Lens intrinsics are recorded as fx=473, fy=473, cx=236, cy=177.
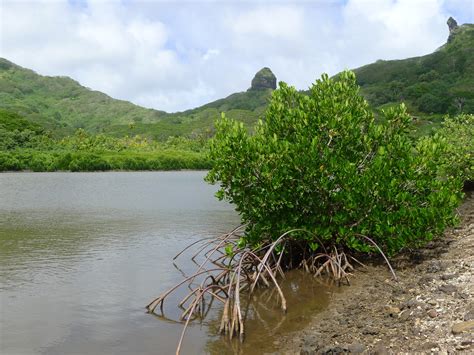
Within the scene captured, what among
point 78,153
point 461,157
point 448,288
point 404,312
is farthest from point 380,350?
point 78,153

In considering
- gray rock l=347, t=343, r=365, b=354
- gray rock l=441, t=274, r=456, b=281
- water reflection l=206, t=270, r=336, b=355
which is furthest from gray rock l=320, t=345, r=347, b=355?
gray rock l=441, t=274, r=456, b=281

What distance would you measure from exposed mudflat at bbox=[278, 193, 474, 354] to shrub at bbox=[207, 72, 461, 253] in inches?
39.4

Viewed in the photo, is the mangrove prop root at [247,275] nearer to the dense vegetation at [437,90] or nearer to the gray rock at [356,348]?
the gray rock at [356,348]

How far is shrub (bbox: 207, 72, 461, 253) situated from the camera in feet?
47.5

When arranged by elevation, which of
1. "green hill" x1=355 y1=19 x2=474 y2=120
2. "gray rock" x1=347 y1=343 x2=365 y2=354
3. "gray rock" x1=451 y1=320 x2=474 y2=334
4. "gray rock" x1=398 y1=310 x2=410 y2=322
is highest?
"green hill" x1=355 y1=19 x2=474 y2=120

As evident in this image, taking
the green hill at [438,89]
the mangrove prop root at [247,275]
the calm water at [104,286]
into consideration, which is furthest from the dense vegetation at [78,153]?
the mangrove prop root at [247,275]

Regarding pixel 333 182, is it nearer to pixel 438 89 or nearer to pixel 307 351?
pixel 307 351

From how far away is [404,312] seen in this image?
10875 millimetres

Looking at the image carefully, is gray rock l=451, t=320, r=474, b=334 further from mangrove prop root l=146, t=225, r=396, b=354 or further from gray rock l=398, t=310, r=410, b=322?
mangrove prop root l=146, t=225, r=396, b=354

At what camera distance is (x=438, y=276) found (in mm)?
12797

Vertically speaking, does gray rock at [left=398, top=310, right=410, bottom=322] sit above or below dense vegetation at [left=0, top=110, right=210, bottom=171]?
below

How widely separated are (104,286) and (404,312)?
32.4ft

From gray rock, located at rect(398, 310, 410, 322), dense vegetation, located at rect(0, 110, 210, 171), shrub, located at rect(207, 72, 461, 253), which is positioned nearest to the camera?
gray rock, located at rect(398, 310, 410, 322)

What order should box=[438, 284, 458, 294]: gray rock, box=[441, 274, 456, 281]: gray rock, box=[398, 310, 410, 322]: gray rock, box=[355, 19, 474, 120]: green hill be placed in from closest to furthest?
box=[398, 310, 410, 322]: gray rock < box=[438, 284, 458, 294]: gray rock < box=[441, 274, 456, 281]: gray rock < box=[355, 19, 474, 120]: green hill
